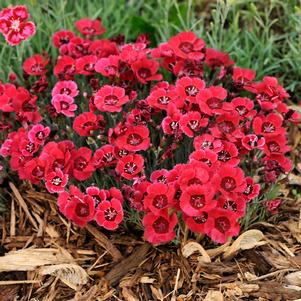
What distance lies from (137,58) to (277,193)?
96cm

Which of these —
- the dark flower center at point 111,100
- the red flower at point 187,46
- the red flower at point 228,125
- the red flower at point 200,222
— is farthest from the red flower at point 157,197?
the red flower at point 187,46

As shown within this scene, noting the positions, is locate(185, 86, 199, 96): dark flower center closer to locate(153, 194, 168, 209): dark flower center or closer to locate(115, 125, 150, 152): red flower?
locate(115, 125, 150, 152): red flower

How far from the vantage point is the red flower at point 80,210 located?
2447 mm

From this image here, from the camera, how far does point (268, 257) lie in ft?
8.69

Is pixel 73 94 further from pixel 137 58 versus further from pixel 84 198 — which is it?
pixel 84 198

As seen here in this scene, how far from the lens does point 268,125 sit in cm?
270

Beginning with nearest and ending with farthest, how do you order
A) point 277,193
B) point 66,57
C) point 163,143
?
point 163,143 → point 277,193 → point 66,57

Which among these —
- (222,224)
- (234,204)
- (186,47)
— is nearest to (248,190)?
(234,204)

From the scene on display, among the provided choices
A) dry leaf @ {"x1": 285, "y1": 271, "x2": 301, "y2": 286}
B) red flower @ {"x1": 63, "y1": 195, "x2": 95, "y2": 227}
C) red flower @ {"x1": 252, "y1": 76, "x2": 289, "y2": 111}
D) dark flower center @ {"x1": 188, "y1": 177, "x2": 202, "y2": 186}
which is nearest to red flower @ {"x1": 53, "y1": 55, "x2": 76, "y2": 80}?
red flower @ {"x1": 63, "y1": 195, "x2": 95, "y2": 227}

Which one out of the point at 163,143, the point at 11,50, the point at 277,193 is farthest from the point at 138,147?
the point at 11,50

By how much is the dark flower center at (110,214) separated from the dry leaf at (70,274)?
29 centimetres

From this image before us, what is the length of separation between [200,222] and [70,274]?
2.23 ft

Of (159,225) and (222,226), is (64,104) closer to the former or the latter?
(159,225)

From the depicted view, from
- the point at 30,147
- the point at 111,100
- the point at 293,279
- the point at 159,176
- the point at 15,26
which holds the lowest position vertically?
the point at 293,279
